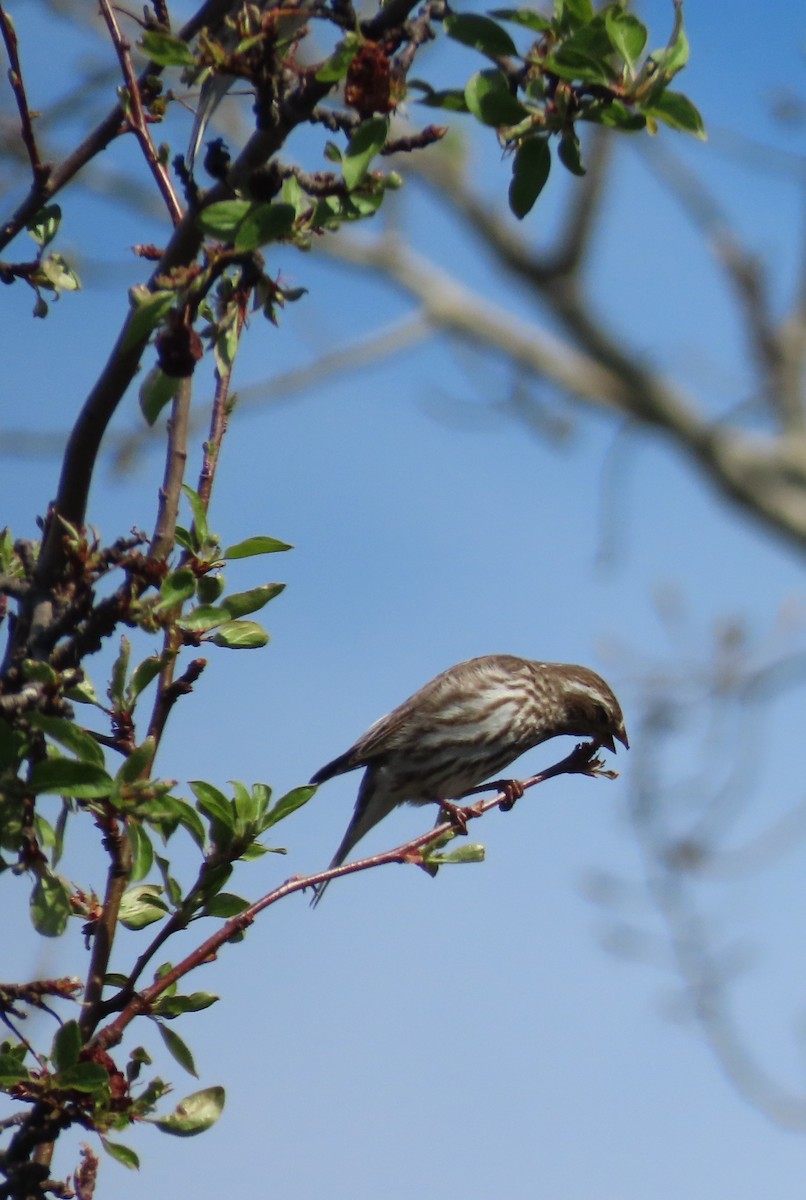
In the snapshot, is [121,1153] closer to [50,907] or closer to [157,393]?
[50,907]

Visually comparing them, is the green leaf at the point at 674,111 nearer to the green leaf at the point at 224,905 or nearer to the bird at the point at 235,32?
the bird at the point at 235,32

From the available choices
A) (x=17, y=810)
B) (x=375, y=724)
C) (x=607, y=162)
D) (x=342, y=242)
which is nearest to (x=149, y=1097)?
(x=17, y=810)

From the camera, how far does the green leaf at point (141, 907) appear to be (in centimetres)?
244

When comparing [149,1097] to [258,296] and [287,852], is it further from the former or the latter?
[258,296]

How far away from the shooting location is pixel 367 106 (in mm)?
1967

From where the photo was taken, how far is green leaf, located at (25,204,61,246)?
9.11 feet

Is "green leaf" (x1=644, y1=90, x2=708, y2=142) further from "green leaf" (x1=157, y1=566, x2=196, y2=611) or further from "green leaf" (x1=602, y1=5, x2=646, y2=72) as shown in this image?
"green leaf" (x1=157, y1=566, x2=196, y2=611)

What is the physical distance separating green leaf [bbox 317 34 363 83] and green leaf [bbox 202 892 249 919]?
1.27m

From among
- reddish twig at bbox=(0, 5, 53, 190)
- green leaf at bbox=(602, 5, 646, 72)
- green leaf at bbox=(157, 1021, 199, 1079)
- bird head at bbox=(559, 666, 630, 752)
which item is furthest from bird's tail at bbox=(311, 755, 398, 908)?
green leaf at bbox=(602, 5, 646, 72)

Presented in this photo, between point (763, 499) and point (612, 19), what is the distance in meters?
16.7

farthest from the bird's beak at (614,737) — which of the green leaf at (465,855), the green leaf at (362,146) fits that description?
the green leaf at (362,146)

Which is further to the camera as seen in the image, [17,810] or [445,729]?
[445,729]

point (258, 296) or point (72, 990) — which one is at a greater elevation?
point (258, 296)

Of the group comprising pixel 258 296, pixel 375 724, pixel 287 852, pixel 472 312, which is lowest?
pixel 287 852
